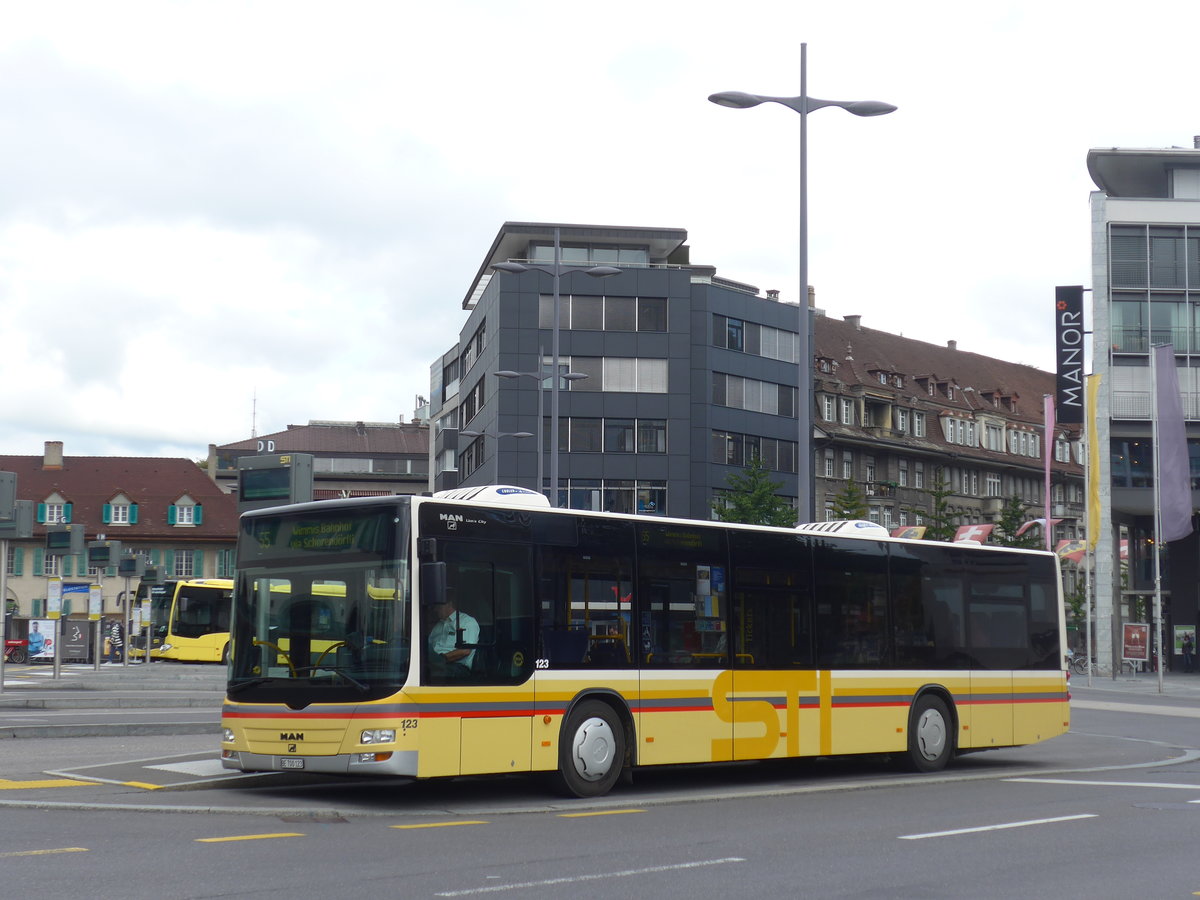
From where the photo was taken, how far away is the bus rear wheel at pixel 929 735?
18391mm

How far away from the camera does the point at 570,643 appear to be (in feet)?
48.6

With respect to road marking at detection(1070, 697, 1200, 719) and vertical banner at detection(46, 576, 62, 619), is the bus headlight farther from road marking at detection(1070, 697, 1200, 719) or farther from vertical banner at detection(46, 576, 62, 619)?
vertical banner at detection(46, 576, 62, 619)

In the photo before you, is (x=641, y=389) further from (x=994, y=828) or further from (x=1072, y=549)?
(x=994, y=828)

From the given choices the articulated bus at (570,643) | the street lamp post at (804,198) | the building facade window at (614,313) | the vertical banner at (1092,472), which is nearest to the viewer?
the articulated bus at (570,643)

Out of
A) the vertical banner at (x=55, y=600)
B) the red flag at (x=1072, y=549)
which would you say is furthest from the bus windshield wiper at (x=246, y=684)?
the red flag at (x=1072, y=549)

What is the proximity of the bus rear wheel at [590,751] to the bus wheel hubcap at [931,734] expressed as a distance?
4771 mm

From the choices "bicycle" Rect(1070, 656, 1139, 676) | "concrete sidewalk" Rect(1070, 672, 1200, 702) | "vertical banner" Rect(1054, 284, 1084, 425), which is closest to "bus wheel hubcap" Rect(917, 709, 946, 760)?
"concrete sidewalk" Rect(1070, 672, 1200, 702)

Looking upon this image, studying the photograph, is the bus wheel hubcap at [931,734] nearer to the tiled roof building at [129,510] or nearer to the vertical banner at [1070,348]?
the vertical banner at [1070,348]

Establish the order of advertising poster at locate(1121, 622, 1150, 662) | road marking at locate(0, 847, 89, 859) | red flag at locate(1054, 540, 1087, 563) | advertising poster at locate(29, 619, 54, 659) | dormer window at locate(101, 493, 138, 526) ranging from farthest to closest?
dormer window at locate(101, 493, 138, 526), advertising poster at locate(29, 619, 54, 659), advertising poster at locate(1121, 622, 1150, 662), red flag at locate(1054, 540, 1087, 563), road marking at locate(0, 847, 89, 859)

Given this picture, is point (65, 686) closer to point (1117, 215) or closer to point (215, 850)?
point (215, 850)

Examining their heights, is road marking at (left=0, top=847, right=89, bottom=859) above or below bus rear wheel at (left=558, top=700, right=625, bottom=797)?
below

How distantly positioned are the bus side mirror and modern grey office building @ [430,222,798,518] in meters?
59.5

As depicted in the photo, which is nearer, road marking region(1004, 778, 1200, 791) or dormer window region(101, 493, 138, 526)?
road marking region(1004, 778, 1200, 791)

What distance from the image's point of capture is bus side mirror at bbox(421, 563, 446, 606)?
13.3m
